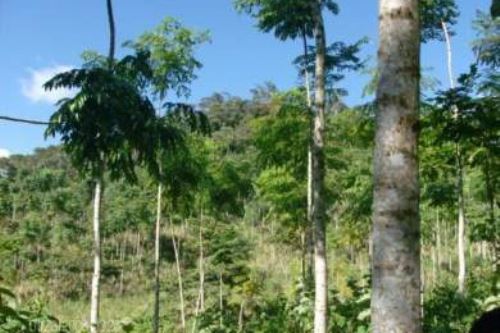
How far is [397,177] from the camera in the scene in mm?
2795

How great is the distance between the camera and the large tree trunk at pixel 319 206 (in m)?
9.29

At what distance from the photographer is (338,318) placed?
35.3 feet

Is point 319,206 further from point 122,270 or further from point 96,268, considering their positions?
point 122,270

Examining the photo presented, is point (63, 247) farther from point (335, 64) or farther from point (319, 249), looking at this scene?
point (319, 249)

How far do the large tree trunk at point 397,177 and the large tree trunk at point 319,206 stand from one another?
660 cm

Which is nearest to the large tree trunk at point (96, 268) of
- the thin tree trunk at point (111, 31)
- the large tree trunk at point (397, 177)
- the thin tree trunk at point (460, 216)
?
the thin tree trunk at point (460, 216)

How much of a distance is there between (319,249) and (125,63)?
746 centimetres

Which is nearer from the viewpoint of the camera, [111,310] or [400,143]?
[400,143]

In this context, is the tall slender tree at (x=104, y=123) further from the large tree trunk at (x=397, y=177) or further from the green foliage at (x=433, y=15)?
the green foliage at (x=433, y=15)

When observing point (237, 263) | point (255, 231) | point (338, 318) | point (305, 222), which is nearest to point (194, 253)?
point (255, 231)

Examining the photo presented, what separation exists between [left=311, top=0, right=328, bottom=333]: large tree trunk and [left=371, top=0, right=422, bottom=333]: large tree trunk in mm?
6599

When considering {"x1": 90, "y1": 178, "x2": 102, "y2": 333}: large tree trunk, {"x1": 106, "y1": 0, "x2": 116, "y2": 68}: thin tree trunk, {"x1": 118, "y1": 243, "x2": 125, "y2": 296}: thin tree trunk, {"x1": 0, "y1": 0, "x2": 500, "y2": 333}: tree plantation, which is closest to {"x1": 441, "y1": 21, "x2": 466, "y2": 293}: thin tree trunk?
{"x1": 0, "y1": 0, "x2": 500, "y2": 333}: tree plantation

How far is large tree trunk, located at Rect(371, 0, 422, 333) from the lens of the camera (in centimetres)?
266

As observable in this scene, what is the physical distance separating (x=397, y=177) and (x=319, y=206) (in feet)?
22.5
